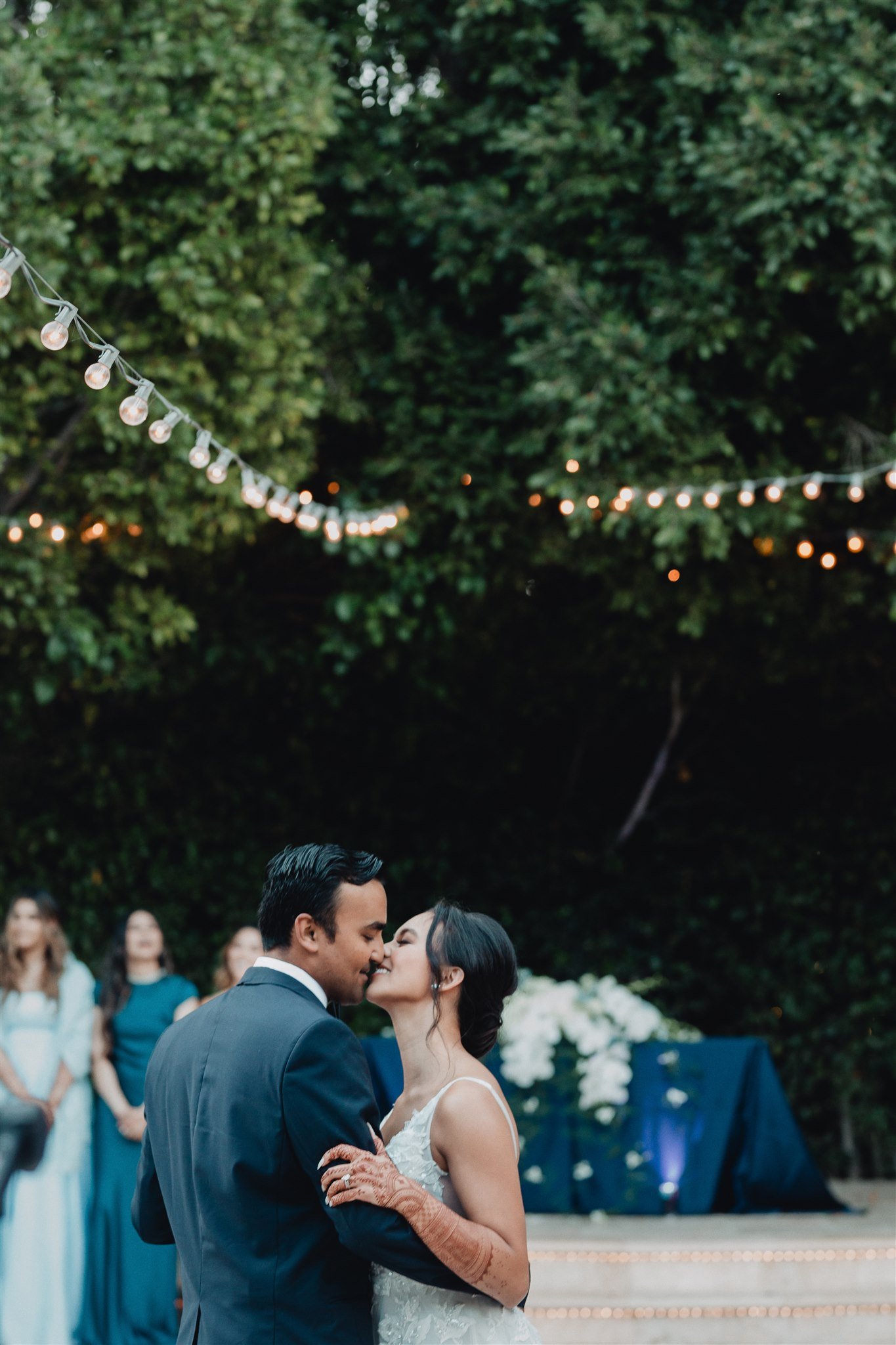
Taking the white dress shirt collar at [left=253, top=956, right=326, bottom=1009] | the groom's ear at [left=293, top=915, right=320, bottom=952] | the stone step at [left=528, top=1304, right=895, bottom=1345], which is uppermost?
the groom's ear at [left=293, top=915, right=320, bottom=952]

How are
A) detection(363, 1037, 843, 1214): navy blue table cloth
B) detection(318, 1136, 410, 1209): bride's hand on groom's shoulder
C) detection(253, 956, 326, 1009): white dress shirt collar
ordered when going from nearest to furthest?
detection(318, 1136, 410, 1209): bride's hand on groom's shoulder → detection(253, 956, 326, 1009): white dress shirt collar → detection(363, 1037, 843, 1214): navy blue table cloth

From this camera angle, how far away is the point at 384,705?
757 centimetres

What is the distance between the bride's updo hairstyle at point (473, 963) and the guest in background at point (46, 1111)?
282cm

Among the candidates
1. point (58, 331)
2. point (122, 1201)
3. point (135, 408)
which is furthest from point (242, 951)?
point (58, 331)

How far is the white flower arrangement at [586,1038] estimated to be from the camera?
5.22 meters

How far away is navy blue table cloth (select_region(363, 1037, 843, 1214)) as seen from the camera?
5.34m

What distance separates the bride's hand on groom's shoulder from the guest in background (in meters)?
3.15

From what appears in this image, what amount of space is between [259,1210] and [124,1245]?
330 cm

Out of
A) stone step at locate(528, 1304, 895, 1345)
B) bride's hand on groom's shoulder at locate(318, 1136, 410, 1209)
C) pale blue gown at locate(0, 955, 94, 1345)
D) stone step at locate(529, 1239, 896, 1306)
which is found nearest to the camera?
bride's hand on groom's shoulder at locate(318, 1136, 410, 1209)

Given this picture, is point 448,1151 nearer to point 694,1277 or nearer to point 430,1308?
point 430,1308

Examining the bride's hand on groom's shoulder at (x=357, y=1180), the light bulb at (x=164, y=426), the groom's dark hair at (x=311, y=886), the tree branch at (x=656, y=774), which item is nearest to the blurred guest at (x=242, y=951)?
the light bulb at (x=164, y=426)

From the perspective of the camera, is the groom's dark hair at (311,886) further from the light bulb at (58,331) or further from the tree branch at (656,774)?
the tree branch at (656,774)

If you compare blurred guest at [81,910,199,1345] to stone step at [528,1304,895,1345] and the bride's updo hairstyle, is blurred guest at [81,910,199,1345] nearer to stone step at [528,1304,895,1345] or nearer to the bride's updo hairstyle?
stone step at [528,1304,895,1345]

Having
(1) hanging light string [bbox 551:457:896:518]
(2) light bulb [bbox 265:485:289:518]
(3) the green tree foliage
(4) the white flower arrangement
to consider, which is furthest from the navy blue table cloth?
(2) light bulb [bbox 265:485:289:518]
